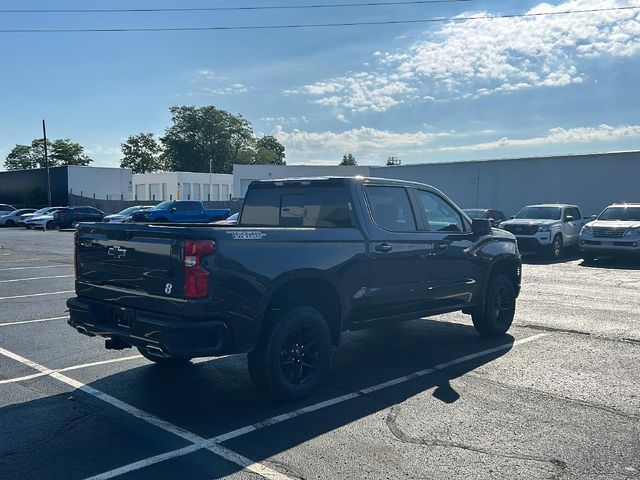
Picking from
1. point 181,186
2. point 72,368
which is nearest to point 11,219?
point 181,186

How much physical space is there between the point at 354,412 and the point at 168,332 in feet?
5.62

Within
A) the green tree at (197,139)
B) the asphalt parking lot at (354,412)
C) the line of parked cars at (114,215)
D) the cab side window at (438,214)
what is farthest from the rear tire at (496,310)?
the green tree at (197,139)

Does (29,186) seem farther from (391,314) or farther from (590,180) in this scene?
(391,314)

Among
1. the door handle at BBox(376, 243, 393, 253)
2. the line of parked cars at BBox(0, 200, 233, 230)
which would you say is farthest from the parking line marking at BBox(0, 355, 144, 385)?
the line of parked cars at BBox(0, 200, 233, 230)

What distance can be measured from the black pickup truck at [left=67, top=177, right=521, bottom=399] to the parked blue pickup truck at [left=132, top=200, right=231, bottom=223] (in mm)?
27172

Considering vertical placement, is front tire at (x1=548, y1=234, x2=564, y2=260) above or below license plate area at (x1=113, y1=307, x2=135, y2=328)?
below

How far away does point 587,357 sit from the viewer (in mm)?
6926

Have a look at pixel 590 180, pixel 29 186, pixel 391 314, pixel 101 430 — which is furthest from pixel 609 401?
pixel 29 186

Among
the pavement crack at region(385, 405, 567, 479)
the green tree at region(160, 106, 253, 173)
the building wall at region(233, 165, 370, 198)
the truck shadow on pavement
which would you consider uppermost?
the green tree at region(160, 106, 253, 173)

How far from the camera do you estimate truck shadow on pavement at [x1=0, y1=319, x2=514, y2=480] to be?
13.5ft

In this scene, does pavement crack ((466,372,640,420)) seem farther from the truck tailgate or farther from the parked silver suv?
the parked silver suv

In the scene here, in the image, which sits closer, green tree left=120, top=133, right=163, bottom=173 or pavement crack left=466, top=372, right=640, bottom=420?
pavement crack left=466, top=372, right=640, bottom=420

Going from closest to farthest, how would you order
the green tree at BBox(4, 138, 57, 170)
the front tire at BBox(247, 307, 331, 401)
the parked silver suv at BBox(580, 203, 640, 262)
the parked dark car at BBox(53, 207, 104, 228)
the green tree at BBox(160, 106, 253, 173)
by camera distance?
1. the front tire at BBox(247, 307, 331, 401)
2. the parked silver suv at BBox(580, 203, 640, 262)
3. the parked dark car at BBox(53, 207, 104, 228)
4. the green tree at BBox(160, 106, 253, 173)
5. the green tree at BBox(4, 138, 57, 170)

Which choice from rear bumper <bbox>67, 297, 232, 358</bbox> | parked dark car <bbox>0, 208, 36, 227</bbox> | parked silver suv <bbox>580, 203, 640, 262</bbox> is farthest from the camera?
parked dark car <bbox>0, 208, 36, 227</bbox>
